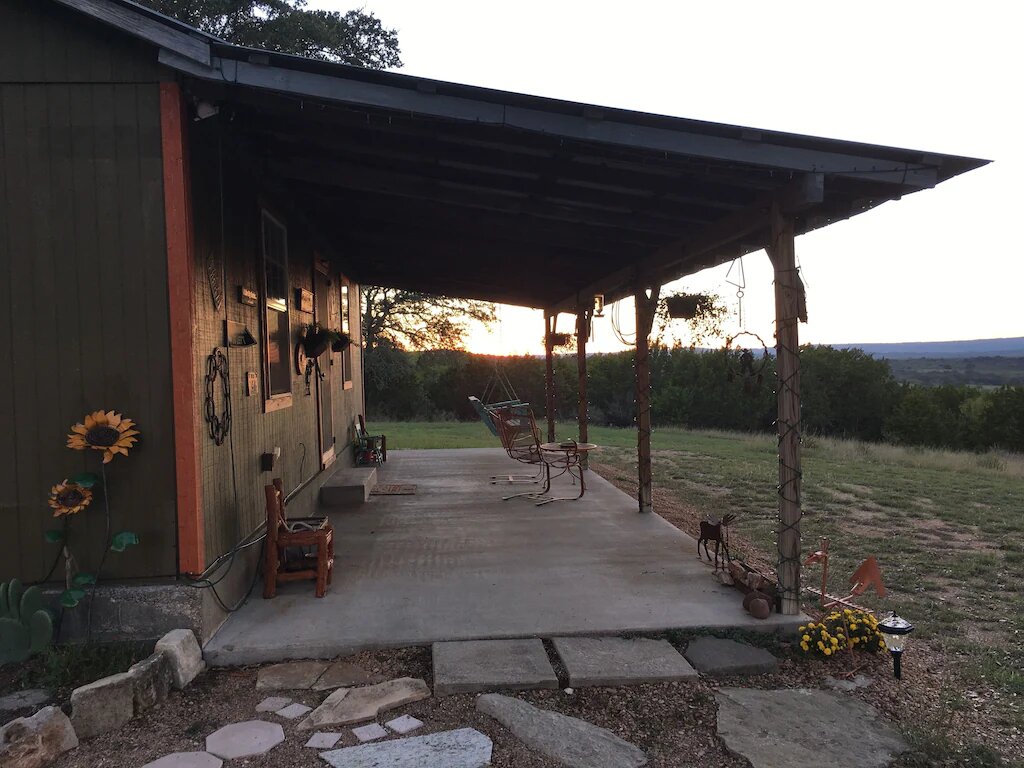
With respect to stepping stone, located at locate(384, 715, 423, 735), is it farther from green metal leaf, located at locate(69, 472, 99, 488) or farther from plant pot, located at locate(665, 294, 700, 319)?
plant pot, located at locate(665, 294, 700, 319)

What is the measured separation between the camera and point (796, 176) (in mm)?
3203

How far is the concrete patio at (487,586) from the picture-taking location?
9.80ft

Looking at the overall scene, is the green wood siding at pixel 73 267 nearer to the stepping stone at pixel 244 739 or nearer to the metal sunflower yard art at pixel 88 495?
the metal sunflower yard art at pixel 88 495

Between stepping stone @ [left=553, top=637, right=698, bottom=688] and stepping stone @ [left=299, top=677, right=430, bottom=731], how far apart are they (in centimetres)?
61

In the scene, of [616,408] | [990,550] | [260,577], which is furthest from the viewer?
[616,408]

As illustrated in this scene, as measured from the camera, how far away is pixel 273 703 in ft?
8.09

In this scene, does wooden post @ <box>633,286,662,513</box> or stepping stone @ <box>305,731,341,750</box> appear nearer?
stepping stone @ <box>305,731,341,750</box>

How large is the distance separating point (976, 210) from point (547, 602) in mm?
8048

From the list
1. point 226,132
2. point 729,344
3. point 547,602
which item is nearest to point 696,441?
point 729,344

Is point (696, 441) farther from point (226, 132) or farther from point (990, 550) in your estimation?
point (226, 132)

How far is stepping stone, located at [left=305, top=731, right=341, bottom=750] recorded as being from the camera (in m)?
2.19

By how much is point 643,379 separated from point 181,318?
3.71 m

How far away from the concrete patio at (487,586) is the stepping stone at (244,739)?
1.62 ft

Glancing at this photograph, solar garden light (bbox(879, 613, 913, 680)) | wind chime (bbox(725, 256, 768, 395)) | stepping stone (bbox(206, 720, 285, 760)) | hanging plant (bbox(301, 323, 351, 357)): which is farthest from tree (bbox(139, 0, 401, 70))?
solar garden light (bbox(879, 613, 913, 680))
